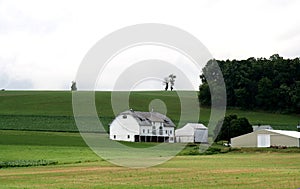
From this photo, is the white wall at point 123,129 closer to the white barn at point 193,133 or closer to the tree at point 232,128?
the white barn at point 193,133

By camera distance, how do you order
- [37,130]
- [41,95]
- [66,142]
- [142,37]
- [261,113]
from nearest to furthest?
[142,37], [66,142], [37,130], [261,113], [41,95]

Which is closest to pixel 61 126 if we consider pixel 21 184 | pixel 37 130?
pixel 37 130

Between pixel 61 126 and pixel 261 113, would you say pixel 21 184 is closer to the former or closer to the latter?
pixel 61 126

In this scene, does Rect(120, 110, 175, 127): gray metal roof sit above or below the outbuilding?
above

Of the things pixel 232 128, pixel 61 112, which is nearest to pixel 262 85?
pixel 232 128

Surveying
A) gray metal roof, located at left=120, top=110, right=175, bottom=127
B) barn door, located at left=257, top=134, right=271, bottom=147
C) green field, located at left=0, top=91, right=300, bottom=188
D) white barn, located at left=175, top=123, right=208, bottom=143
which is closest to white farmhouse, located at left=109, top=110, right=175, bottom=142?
gray metal roof, located at left=120, top=110, right=175, bottom=127

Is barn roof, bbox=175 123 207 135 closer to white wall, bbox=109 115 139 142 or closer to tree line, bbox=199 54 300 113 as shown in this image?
white wall, bbox=109 115 139 142

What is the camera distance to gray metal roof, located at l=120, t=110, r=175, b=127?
113m

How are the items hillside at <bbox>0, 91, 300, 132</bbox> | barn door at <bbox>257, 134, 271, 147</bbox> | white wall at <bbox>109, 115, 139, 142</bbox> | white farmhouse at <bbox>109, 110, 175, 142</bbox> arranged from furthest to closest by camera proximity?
1. white farmhouse at <bbox>109, 110, 175, 142</bbox>
2. white wall at <bbox>109, 115, 139, 142</bbox>
3. hillside at <bbox>0, 91, 300, 132</bbox>
4. barn door at <bbox>257, 134, 271, 147</bbox>

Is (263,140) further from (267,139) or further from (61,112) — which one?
(61,112)

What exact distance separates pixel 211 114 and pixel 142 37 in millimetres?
91104

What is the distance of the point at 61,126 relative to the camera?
4289 inches

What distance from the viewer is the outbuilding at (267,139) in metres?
87.0

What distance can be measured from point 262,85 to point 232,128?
38.1m
